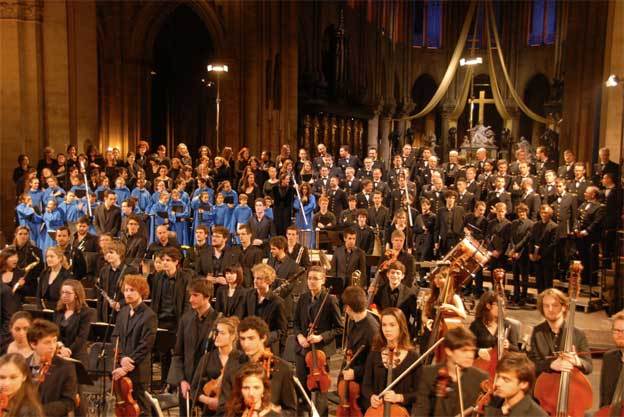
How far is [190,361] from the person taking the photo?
572 centimetres

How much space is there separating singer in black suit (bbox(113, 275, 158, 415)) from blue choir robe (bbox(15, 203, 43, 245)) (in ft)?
22.0

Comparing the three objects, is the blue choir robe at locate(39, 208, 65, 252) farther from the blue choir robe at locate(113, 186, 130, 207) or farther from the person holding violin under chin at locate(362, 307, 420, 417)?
the person holding violin under chin at locate(362, 307, 420, 417)

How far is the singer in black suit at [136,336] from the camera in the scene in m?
5.96

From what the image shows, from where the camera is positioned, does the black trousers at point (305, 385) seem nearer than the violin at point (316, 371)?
No

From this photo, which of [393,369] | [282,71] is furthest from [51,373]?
[282,71]

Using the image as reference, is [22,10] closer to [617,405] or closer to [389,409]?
[389,409]

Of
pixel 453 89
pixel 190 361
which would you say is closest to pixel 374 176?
pixel 190 361

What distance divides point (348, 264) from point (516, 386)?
4897 mm

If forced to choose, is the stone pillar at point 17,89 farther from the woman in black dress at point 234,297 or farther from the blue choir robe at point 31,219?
the woman in black dress at point 234,297

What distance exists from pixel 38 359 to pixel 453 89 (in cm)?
3292

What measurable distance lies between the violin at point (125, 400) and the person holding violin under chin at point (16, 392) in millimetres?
1260

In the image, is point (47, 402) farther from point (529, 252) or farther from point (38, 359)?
point (529, 252)

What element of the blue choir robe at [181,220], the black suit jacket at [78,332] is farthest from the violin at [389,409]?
the blue choir robe at [181,220]

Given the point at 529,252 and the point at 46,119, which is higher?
the point at 46,119
